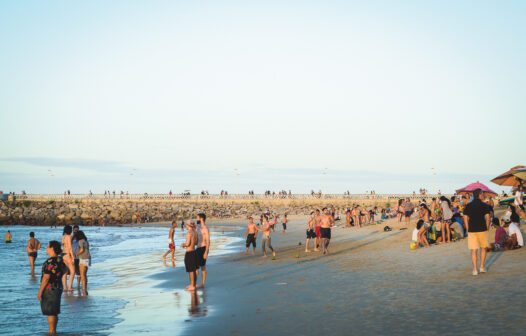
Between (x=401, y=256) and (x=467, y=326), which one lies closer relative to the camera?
(x=467, y=326)

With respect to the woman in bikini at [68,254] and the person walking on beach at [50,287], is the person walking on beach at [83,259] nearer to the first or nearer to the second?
the woman in bikini at [68,254]

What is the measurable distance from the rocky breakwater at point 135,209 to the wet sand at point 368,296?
58.3 meters

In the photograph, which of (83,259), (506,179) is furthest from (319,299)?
(506,179)

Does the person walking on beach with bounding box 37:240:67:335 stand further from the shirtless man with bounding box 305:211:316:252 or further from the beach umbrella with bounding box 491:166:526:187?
the beach umbrella with bounding box 491:166:526:187

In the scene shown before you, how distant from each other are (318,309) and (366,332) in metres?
2.09

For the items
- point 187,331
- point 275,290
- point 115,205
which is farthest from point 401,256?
point 115,205

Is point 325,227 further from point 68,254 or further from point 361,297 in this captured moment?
point 68,254

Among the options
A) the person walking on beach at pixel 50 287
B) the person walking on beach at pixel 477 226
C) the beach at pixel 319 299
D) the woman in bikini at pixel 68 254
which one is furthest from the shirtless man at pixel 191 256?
the person walking on beach at pixel 477 226

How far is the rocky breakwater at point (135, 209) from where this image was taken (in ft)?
259

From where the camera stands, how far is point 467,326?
766 cm

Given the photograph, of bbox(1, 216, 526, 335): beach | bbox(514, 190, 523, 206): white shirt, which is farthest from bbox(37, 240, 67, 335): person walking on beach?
bbox(514, 190, 523, 206): white shirt

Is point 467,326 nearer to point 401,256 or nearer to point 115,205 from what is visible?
point 401,256

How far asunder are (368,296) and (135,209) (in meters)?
89.2

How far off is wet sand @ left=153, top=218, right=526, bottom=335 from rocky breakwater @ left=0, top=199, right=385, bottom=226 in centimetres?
5835
